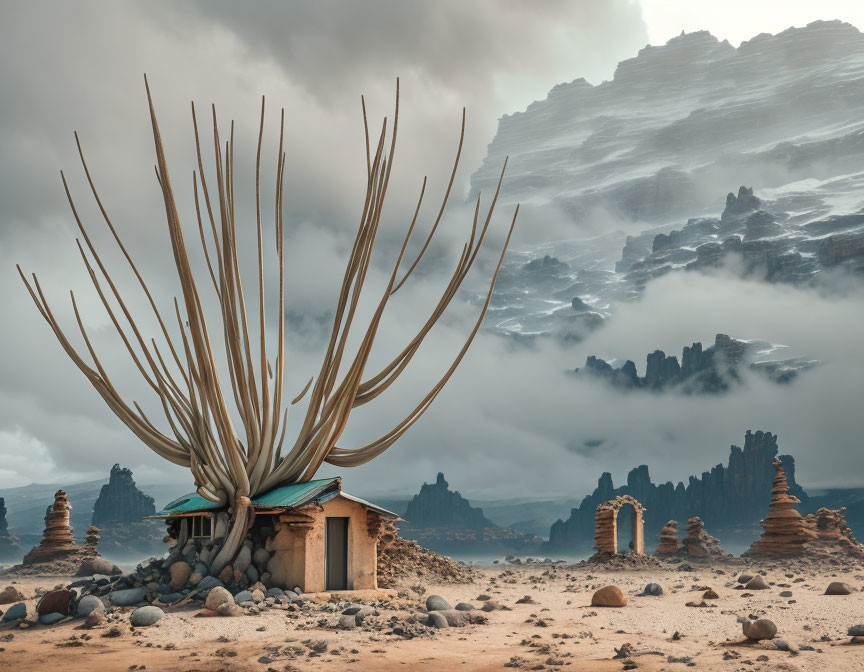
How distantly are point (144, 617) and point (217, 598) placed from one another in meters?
1.69

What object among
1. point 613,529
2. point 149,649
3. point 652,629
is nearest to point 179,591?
point 149,649

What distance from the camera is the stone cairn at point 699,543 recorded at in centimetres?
3731

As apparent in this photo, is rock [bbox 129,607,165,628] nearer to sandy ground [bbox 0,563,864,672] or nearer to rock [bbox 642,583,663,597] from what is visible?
sandy ground [bbox 0,563,864,672]

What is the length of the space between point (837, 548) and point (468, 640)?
1049 inches

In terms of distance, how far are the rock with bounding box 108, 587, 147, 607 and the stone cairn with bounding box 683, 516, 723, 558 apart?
1117 inches

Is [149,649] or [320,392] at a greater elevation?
[320,392]

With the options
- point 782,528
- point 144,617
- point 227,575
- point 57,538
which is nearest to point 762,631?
point 144,617

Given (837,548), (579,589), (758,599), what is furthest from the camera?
(837,548)

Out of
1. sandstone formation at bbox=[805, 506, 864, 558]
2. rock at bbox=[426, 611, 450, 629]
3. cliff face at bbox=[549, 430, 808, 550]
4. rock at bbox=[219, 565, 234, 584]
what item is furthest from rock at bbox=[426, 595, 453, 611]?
cliff face at bbox=[549, 430, 808, 550]

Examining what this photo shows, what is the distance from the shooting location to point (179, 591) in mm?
16828

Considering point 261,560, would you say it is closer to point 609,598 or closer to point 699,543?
point 609,598

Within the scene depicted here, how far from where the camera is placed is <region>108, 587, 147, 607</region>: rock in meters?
16.2

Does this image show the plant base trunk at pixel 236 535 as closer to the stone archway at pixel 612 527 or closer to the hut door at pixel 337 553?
the hut door at pixel 337 553

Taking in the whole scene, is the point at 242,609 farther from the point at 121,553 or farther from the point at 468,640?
the point at 121,553
